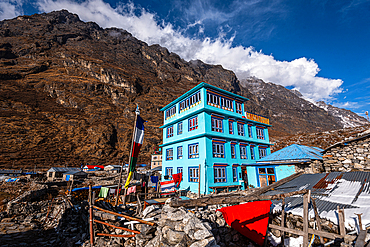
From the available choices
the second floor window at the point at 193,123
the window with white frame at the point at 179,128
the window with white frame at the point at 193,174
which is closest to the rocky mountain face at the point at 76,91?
the window with white frame at the point at 179,128

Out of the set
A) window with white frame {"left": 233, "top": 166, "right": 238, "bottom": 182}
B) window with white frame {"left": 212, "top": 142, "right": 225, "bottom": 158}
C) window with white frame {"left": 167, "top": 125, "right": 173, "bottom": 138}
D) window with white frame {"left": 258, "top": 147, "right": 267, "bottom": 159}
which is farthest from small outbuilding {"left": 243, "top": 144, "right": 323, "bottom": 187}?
window with white frame {"left": 167, "top": 125, "right": 173, "bottom": 138}

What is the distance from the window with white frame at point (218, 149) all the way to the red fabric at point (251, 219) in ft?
46.3

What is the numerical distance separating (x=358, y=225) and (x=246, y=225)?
3.67 meters

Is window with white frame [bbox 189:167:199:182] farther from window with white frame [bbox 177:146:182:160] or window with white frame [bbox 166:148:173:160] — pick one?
window with white frame [bbox 166:148:173:160]

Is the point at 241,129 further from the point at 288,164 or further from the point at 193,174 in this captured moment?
the point at 288,164

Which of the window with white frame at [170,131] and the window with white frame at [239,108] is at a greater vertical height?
the window with white frame at [239,108]

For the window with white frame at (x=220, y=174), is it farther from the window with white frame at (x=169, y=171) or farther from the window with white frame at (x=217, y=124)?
the window with white frame at (x=169, y=171)

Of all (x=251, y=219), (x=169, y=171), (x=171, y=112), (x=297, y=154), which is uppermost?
(x=171, y=112)

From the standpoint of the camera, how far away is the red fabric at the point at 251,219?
24.1ft

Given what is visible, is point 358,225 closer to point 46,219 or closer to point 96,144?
point 46,219

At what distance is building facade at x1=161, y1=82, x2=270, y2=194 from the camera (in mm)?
21469

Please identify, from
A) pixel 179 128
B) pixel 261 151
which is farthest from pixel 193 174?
pixel 261 151

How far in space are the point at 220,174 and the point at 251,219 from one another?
14550 mm

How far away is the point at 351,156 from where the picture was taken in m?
11.2
